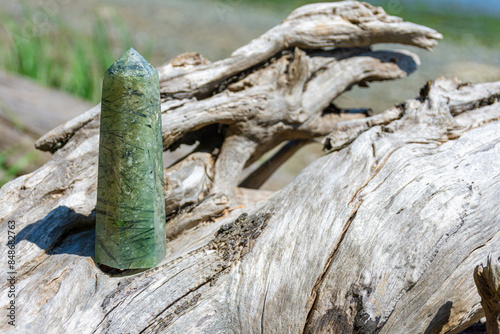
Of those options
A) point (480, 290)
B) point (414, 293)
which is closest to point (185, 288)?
point (414, 293)

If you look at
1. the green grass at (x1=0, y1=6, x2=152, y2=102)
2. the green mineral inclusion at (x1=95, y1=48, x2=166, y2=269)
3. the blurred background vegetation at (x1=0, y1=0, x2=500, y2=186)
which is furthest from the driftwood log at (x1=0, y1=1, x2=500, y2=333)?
the green grass at (x1=0, y1=6, x2=152, y2=102)

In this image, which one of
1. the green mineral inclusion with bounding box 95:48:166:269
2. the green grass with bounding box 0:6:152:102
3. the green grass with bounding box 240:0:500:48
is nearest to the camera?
the green mineral inclusion with bounding box 95:48:166:269

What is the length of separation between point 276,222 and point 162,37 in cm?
747

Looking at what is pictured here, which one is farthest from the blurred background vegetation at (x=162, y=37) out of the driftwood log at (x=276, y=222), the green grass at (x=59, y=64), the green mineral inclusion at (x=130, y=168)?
the green mineral inclusion at (x=130, y=168)

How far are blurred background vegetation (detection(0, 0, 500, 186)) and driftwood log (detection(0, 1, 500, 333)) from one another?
2.11 metres

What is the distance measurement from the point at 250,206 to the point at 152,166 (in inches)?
25.6

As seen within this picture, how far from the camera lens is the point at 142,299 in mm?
1718

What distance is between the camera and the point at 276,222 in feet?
6.42

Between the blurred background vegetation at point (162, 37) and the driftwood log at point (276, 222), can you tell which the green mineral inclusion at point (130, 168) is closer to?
the driftwood log at point (276, 222)

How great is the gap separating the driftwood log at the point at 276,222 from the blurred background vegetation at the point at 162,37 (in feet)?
6.93

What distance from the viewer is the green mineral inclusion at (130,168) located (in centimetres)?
166

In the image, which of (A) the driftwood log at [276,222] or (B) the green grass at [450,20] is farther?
(B) the green grass at [450,20]

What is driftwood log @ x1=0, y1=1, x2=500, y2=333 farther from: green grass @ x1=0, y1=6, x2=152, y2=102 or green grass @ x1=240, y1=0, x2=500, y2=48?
green grass @ x1=240, y1=0, x2=500, y2=48

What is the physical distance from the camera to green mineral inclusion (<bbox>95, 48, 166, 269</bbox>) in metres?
1.66
